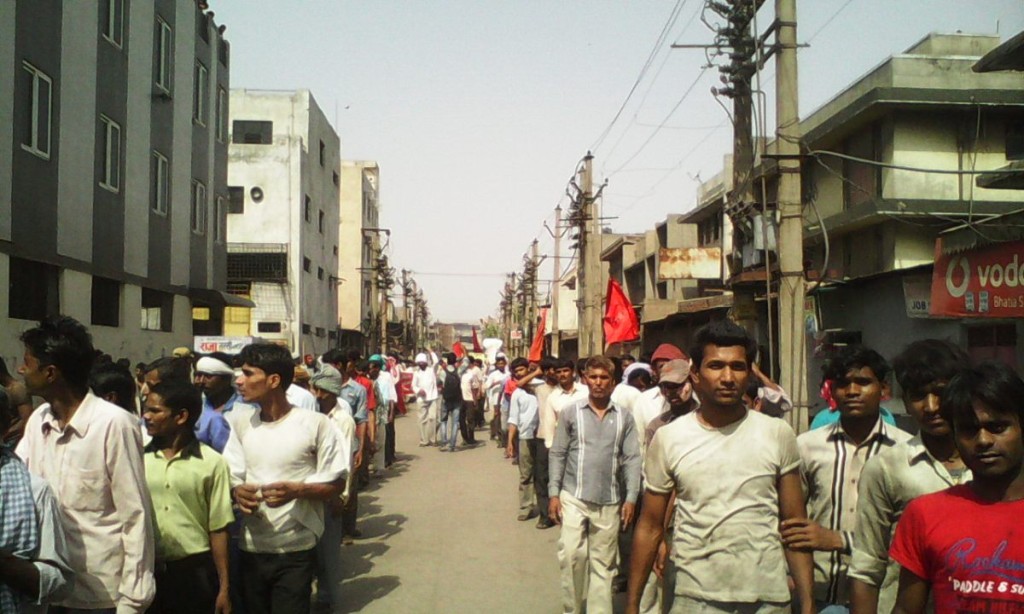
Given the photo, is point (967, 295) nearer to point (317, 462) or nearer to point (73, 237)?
point (317, 462)

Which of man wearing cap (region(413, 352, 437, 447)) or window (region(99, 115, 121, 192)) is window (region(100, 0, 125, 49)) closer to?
window (region(99, 115, 121, 192))

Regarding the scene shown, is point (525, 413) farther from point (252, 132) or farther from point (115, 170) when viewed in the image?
point (252, 132)

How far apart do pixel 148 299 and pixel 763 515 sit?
18.6 meters

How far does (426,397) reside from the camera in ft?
64.5

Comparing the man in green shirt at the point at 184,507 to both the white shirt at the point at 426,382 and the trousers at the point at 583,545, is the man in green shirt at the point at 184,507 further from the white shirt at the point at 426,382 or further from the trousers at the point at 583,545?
the white shirt at the point at 426,382

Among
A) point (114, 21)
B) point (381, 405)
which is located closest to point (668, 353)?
point (381, 405)

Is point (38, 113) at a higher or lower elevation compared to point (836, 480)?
higher

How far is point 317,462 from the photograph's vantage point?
4.88 metres

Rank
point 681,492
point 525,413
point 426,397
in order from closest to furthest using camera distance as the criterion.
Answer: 1. point 681,492
2. point 525,413
3. point 426,397

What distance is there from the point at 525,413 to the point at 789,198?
14.2 ft

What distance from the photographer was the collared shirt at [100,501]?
12.0ft

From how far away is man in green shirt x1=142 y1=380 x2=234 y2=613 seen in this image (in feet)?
14.7

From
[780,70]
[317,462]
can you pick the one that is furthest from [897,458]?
[780,70]

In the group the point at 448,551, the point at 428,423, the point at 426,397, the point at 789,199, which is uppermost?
the point at 789,199
